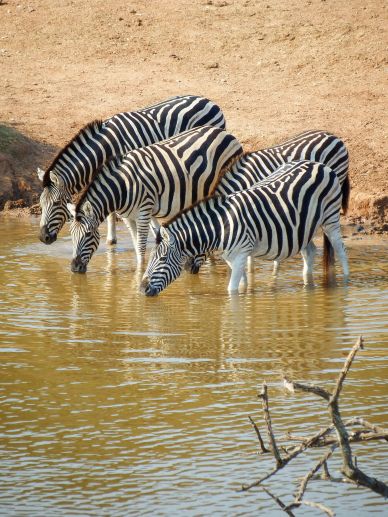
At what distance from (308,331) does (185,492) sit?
3.54 meters

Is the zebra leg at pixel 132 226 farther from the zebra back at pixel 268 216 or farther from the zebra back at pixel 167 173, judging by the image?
the zebra back at pixel 268 216

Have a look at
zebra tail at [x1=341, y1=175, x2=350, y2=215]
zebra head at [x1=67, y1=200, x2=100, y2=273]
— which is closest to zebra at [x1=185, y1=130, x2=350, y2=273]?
zebra tail at [x1=341, y1=175, x2=350, y2=215]

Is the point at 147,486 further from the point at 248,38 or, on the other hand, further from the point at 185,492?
the point at 248,38

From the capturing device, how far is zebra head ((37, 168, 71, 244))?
1305 cm

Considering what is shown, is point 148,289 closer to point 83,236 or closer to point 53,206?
point 83,236

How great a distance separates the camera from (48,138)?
17.2 m

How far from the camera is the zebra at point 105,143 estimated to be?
13094 mm

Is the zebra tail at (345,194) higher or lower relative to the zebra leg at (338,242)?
higher

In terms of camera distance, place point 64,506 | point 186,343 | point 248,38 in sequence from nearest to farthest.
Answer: point 64,506 → point 186,343 → point 248,38

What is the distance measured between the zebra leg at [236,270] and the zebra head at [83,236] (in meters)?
1.88

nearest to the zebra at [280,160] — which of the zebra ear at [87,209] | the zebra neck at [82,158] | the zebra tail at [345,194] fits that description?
the zebra tail at [345,194]

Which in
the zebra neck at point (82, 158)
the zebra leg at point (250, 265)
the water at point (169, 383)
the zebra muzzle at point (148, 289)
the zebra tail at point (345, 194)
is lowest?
the water at point (169, 383)

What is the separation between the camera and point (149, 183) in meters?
12.4

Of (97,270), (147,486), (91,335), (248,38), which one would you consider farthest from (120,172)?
(248,38)
